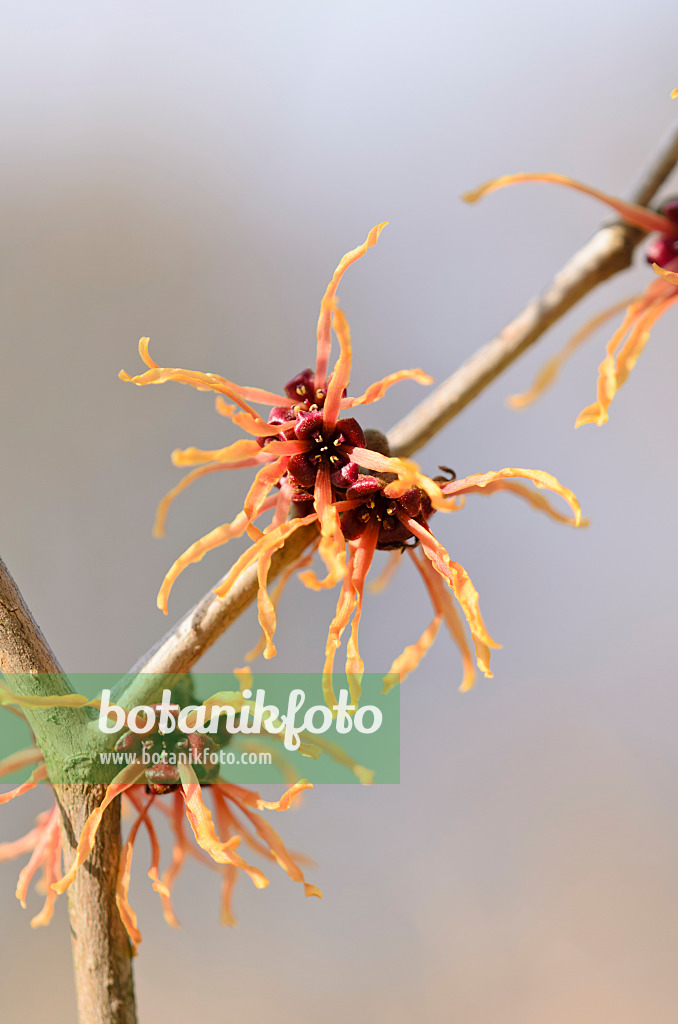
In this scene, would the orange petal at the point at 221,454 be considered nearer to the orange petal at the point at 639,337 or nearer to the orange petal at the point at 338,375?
the orange petal at the point at 338,375

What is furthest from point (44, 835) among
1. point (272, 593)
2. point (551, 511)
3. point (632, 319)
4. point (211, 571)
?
point (211, 571)

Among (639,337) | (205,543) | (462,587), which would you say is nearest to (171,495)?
(205,543)

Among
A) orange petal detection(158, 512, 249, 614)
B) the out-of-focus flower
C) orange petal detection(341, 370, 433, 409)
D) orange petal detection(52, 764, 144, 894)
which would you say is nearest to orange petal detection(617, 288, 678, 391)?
the out-of-focus flower

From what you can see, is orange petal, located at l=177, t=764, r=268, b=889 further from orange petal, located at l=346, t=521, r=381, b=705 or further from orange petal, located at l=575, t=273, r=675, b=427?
orange petal, located at l=575, t=273, r=675, b=427

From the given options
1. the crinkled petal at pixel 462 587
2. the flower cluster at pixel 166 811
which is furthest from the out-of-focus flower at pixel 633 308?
the flower cluster at pixel 166 811

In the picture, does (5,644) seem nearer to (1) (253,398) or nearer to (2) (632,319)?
(1) (253,398)

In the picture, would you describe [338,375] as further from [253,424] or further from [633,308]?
[633,308]
